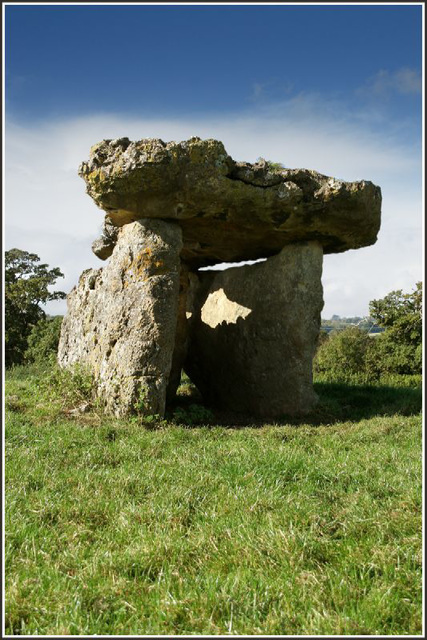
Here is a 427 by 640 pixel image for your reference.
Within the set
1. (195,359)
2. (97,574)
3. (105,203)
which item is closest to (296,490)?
(97,574)

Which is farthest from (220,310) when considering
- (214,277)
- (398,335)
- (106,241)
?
(398,335)

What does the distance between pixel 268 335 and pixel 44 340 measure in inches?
363

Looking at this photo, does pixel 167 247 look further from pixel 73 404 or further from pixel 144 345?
pixel 73 404

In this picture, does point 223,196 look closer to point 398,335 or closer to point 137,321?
point 137,321

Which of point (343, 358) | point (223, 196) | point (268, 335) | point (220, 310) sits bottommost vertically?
point (343, 358)

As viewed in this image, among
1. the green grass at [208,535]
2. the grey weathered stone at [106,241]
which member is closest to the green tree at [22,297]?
the grey weathered stone at [106,241]

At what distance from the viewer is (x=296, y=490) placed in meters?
5.11

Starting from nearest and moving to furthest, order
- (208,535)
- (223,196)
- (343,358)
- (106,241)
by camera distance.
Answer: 1. (208,535)
2. (223,196)
3. (106,241)
4. (343,358)

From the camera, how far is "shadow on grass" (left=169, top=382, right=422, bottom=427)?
9.47m

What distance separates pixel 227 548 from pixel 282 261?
7.57 metres

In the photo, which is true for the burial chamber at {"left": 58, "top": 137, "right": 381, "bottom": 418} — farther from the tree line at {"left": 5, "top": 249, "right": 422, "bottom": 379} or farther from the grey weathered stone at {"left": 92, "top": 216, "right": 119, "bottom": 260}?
the tree line at {"left": 5, "top": 249, "right": 422, "bottom": 379}

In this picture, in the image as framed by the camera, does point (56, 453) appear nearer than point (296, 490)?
No

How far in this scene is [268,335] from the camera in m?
10.7

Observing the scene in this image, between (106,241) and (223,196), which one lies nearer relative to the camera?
(223,196)
